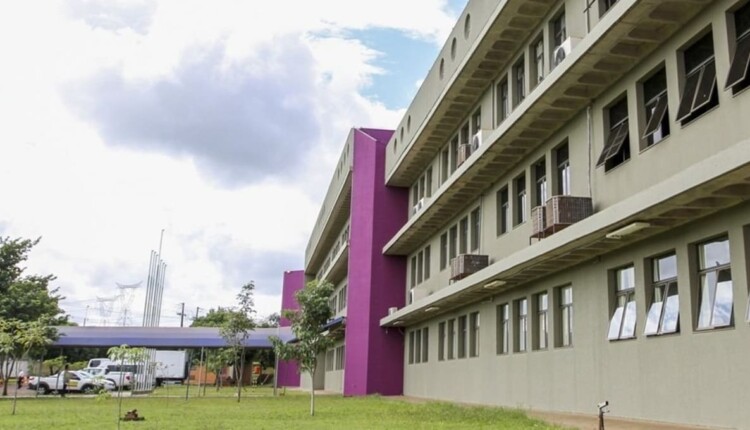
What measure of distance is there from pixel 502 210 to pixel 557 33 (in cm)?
615

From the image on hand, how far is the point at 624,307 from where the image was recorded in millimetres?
14406

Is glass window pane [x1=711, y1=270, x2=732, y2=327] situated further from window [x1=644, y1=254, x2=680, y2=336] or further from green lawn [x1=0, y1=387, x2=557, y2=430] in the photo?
green lawn [x1=0, y1=387, x2=557, y2=430]

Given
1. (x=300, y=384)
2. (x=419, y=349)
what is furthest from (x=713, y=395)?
(x=300, y=384)

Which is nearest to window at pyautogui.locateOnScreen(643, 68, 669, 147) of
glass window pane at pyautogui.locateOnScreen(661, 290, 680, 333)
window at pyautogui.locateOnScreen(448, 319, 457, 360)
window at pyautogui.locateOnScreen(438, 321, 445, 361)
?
glass window pane at pyautogui.locateOnScreen(661, 290, 680, 333)

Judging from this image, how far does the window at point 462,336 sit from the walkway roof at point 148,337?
26.5 metres

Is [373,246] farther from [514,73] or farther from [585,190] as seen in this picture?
[585,190]

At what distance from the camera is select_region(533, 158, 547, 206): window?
731 inches

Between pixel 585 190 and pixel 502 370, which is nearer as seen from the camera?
pixel 585 190

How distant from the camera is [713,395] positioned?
37.0 ft

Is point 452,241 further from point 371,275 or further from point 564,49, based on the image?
point 564,49

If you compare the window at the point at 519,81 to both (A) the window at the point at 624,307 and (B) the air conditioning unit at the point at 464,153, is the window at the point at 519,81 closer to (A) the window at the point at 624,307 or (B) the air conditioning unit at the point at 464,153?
(B) the air conditioning unit at the point at 464,153

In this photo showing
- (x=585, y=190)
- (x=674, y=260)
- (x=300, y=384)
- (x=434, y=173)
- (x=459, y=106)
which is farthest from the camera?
(x=300, y=384)

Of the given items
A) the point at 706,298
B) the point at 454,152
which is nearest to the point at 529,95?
the point at 706,298

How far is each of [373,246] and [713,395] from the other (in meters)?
24.1
